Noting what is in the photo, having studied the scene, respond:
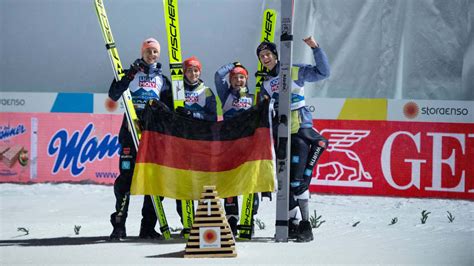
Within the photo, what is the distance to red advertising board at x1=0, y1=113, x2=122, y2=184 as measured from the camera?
13.6 metres

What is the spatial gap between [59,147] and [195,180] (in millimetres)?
5931

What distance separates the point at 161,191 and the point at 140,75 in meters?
1.05

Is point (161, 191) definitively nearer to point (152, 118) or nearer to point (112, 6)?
point (152, 118)

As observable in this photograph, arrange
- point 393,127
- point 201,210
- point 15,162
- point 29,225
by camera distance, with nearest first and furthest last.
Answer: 1. point 201,210
2. point 29,225
3. point 393,127
4. point 15,162

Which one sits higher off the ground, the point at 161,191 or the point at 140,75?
the point at 140,75

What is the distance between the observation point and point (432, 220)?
10266 millimetres

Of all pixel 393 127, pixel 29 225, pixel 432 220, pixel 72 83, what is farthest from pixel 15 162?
pixel 432 220

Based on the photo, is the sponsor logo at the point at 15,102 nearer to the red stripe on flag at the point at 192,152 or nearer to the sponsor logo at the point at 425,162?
the sponsor logo at the point at 425,162

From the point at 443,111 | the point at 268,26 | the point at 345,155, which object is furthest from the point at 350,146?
the point at 268,26

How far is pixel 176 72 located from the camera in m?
8.48

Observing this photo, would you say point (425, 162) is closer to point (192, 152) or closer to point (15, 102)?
point (192, 152)

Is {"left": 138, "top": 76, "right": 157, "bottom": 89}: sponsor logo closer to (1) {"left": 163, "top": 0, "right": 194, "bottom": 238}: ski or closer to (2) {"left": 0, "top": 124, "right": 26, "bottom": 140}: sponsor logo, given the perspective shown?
(1) {"left": 163, "top": 0, "right": 194, "bottom": 238}: ski

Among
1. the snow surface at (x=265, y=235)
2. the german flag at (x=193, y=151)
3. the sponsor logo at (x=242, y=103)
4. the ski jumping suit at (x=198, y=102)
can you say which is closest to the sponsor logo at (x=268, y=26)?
the sponsor logo at (x=242, y=103)

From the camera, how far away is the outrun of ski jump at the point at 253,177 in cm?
759
